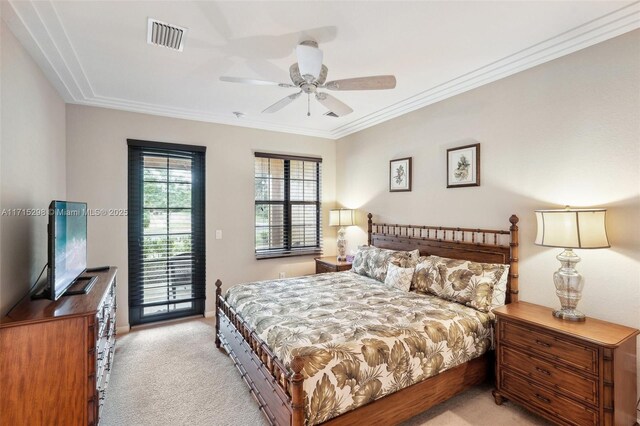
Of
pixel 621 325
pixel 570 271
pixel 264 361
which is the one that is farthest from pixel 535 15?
pixel 264 361

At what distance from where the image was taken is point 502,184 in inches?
117

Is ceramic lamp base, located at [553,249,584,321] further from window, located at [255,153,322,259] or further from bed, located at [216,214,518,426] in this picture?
window, located at [255,153,322,259]

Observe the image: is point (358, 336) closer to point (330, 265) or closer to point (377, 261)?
point (377, 261)

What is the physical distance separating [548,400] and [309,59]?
2.95m

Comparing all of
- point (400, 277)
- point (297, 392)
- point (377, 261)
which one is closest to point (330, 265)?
point (377, 261)

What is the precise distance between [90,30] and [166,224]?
2.43 metres

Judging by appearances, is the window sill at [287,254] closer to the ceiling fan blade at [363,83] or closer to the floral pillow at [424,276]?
the floral pillow at [424,276]

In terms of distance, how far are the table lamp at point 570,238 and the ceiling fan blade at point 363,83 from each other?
5.07 feet

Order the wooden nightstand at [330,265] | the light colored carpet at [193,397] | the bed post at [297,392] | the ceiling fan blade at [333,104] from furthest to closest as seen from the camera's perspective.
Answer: the wooden nightstand at [330,265]
the ceiling fan blade at [333,104]
the light colored carpet at [193,397]
the bed post at [297,392]

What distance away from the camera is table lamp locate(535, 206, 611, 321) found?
2.11 metres

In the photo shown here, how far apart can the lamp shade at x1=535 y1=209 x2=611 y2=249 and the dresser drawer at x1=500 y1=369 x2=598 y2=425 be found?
1.04 metres

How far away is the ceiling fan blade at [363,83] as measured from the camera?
7.66ft

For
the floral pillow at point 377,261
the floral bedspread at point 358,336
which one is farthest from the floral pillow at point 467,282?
the floral pillow at point 377,261

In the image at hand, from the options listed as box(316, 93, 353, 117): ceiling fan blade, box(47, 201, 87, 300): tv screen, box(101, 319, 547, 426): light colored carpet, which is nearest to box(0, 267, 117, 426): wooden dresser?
box(47, 201, 87, 300): tv screen
